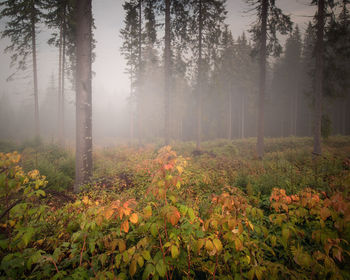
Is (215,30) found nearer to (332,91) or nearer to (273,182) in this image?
(332,91)

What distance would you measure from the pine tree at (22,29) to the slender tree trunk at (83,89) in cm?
1012

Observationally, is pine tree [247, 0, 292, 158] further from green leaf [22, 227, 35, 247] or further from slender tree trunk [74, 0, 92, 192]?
green leaf [22, 227, 35, 247]

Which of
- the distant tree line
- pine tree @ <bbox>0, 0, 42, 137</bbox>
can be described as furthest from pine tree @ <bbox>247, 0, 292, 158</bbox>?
pine tree @ <bbox>0, 0, 42, 137</bbox>

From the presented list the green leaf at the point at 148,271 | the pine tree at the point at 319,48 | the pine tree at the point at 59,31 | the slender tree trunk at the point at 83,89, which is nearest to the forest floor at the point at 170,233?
the green leaf at the point at 148,271

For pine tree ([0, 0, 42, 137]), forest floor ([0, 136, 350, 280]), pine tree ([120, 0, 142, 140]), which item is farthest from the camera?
pine tree ([120, 0, 142, 140])

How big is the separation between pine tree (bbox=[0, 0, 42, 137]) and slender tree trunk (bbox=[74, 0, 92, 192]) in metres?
10.1

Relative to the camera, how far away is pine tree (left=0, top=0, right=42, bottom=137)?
1270cm

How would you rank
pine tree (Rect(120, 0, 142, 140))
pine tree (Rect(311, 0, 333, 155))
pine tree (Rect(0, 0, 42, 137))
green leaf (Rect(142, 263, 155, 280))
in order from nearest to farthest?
green leaf (Rect(142, 263, 155, 280))
pine tree (Rect(311, 0, 333, 155))
pine tree (Rect(0, 0, 42, 137))
pine tree (Rect(120, 0, 142, 140))

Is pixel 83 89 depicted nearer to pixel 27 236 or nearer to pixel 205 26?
pixel 27 236

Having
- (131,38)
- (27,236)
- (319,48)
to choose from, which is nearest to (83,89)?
(27,236)

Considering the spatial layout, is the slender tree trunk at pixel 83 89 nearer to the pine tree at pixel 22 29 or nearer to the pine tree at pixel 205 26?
the pine tree at pixel 205 26

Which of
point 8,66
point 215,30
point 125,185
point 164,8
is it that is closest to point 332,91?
point 215,30

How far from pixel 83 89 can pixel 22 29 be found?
15075 millimetres

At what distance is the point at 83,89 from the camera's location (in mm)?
5738
